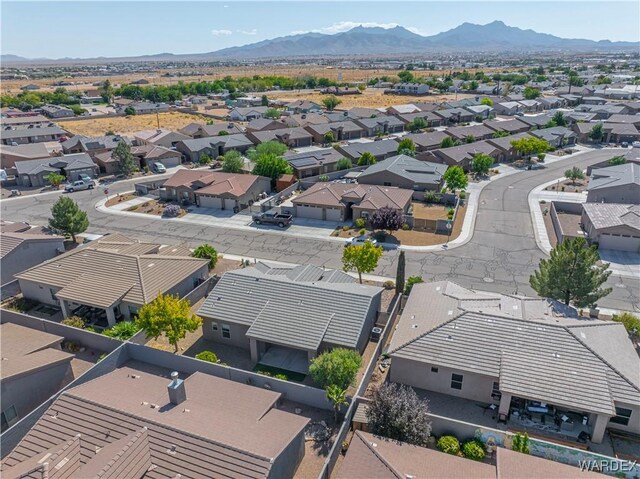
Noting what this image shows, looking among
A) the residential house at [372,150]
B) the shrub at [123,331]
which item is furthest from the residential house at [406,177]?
the shrub at [123,331]

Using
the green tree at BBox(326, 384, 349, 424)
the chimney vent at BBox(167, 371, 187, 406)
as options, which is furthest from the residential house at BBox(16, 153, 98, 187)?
the green tree at BBox(326, 384, 349, 424)

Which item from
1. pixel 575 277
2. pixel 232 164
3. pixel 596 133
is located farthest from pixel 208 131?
pixel 596 133

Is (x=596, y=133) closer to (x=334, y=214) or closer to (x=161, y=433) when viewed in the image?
(x=334, y=214)

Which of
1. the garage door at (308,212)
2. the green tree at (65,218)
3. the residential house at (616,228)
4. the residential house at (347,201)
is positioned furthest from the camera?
the garage door at (308,212)

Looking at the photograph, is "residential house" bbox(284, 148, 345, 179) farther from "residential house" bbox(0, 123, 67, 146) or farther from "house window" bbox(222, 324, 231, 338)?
"residential house" bbox(0, 123, 67, 146)

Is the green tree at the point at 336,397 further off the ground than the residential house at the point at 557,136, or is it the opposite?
the residential house at the point at 557,136

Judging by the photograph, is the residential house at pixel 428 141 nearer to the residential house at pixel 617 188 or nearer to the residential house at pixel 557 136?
the residential house at pixel 557 136
